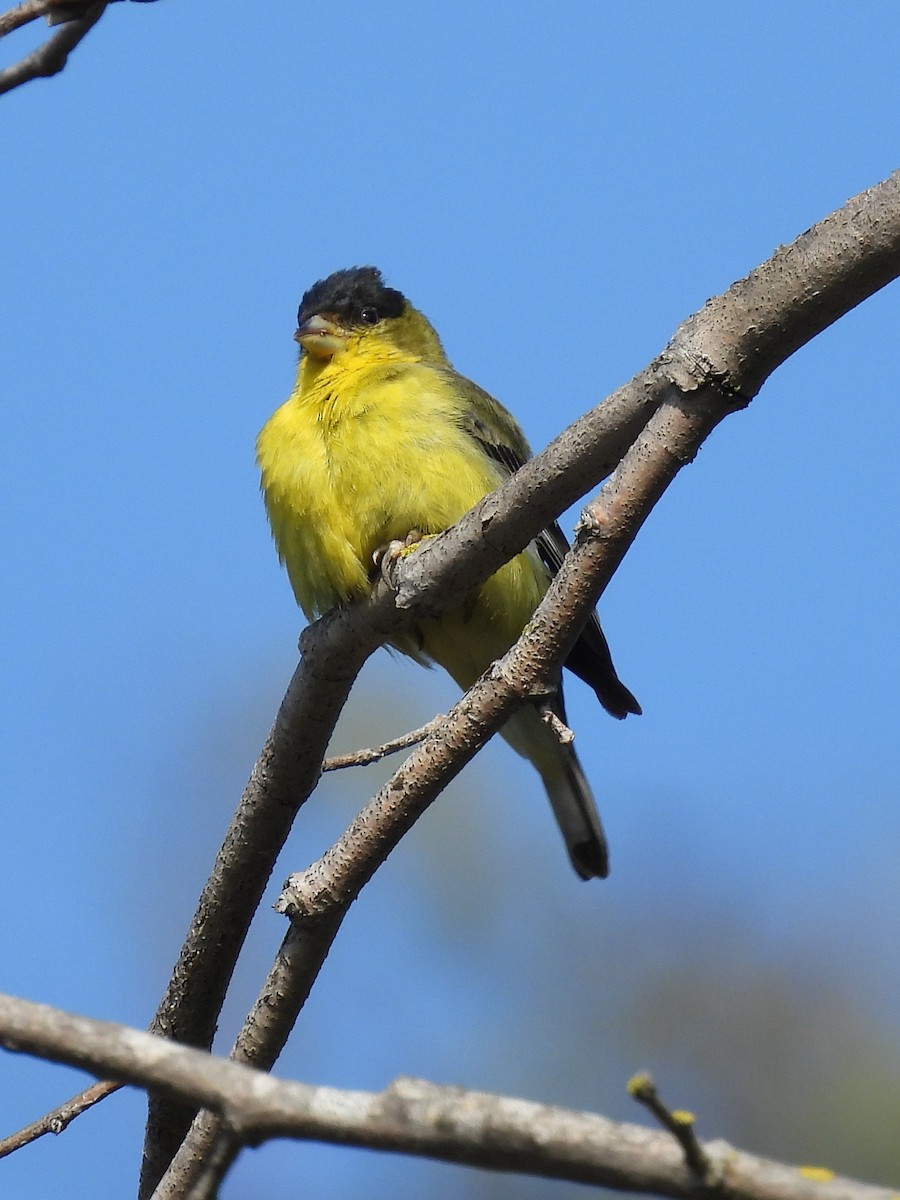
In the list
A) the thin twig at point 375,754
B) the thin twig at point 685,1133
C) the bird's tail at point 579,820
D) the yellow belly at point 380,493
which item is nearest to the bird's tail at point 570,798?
the bird's tail at point 579,820

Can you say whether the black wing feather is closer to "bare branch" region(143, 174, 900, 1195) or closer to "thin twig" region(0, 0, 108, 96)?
"bare branch" region(143, 174, 900, 1195)

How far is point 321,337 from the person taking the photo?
284 inches

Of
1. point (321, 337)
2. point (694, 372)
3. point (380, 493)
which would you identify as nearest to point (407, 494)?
point (380, 493)

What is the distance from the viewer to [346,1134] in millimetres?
2338

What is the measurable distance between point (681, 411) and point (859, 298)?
1.61 ft

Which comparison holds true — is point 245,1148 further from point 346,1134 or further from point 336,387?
point 336,387

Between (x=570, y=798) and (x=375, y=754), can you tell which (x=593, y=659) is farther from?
(x=375, y=754)

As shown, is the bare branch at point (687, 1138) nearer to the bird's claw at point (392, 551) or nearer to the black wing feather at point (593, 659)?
the bird's claw at point (392, 551)

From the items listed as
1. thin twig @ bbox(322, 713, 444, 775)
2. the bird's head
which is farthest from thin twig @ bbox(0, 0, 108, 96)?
the bird's head

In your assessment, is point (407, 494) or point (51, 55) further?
point (407, 494)

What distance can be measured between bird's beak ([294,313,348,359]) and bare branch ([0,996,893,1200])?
490cm

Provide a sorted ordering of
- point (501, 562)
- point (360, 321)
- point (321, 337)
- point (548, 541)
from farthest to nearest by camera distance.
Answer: point (360, 321) → point (321, 337) → point (548, 541) → point (501, 562)

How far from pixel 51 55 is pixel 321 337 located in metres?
4.11

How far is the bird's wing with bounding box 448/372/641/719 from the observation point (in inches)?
257
